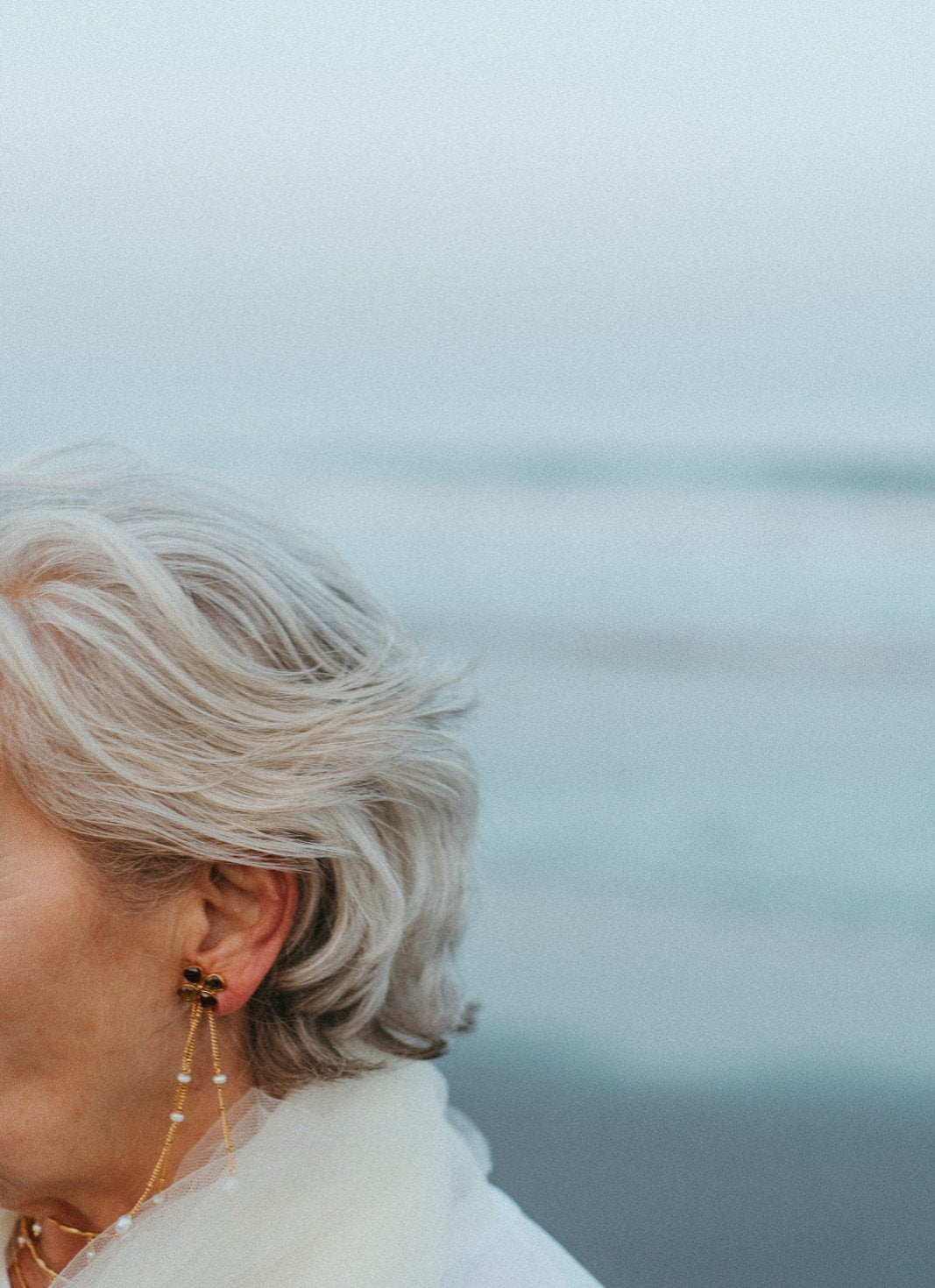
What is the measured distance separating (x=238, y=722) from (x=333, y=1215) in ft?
1.89

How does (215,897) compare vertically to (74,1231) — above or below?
above

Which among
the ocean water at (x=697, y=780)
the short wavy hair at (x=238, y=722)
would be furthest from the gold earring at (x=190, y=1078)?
the ocean water at (x=697, y=780)

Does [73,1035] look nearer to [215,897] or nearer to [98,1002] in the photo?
[98,1002]

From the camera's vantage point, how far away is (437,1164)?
5.88ft

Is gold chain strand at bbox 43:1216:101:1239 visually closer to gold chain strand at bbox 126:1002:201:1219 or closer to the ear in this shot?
gold chain strand at bbox 126:1002:201:1219

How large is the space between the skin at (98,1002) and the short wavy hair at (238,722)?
0.04 meters

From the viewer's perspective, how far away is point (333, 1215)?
172 cm

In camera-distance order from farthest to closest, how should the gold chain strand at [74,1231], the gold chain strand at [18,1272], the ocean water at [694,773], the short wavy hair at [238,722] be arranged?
the ocean water at [694,773] → the gold chain strand at [18,1272] → the gold chain strand at [74,1231] → the short wavy hair at [238,722]

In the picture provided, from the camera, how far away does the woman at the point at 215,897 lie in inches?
63.3

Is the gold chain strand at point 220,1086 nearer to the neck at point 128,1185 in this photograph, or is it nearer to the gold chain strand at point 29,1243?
the neck at point 128,1185

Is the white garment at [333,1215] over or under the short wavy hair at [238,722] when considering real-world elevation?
under

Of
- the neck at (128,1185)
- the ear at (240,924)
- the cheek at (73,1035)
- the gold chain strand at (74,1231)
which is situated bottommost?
the gold chain strand at (74,1231)

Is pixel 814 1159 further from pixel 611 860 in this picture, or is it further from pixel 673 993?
pixel 611 860

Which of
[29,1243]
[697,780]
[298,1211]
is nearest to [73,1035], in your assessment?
[298,1211]
